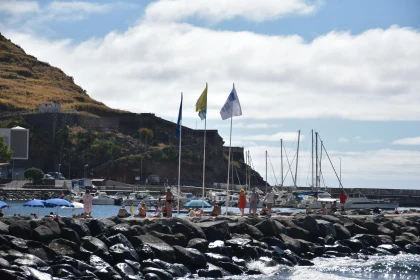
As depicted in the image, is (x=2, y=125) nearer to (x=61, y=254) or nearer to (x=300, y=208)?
(x=300, y=208)

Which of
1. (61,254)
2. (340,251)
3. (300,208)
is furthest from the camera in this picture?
(300,208)

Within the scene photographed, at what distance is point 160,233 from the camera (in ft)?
104

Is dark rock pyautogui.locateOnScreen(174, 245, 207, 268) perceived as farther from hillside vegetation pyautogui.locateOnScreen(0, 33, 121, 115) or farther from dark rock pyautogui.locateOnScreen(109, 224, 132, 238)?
hillside vegetation pyautogui.locateOnScreen(0, 33, 121, 115)

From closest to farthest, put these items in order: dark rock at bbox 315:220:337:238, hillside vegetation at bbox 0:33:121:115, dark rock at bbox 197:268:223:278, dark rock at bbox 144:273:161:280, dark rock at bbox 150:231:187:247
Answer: dark rock at bbox 144:273:161:280
dark rock at bbox 197:268:223:278
dark rock at bbox 150:231:187:247
dark rock at bbox 315:220:337:238
hillside vegetation at bbox 0:33:121:115

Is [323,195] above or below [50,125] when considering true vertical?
below

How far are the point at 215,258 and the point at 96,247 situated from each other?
4.98 meters

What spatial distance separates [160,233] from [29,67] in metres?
175

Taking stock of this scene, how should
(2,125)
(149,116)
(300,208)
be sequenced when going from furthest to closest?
(149,116), (2,125), (300,208)

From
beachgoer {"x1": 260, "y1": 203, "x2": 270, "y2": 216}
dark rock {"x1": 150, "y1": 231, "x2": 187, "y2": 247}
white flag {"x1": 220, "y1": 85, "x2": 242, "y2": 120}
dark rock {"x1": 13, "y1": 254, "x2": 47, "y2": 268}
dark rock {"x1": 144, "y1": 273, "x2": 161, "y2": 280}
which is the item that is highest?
white flag {"x1": 220, "y1": 85, "x2": 242, "y2": 120}

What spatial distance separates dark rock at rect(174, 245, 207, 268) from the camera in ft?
97.2

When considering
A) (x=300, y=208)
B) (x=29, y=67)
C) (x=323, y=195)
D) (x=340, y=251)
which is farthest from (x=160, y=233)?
(x=29, y=67)

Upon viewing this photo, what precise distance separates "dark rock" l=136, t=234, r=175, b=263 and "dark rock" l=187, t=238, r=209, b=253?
1.30m

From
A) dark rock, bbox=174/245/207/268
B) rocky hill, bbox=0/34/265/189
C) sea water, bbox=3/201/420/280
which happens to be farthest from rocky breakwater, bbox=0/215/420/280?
rocky hill, bbox=0/34/265/189

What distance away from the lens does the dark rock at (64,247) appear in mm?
27672
